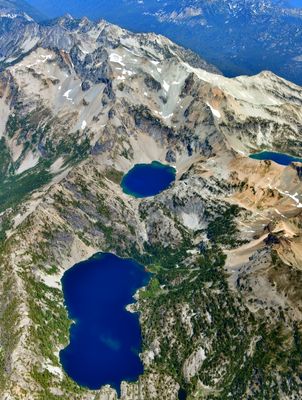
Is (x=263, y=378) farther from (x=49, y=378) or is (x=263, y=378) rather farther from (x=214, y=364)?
(x=49, y=378)

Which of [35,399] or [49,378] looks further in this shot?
[49,378]

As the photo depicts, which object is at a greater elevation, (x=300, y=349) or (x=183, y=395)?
(x=300, y=349)

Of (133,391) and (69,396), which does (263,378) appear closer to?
(133,391)

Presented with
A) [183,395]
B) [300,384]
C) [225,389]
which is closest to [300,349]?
[300,384]

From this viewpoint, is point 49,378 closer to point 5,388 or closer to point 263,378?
point 5,388

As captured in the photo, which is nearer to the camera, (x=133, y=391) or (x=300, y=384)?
(x=300, y=384)

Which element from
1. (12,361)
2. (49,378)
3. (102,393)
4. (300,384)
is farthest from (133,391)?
(300,384)

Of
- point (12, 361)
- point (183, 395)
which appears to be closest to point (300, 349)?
point (183, 395)

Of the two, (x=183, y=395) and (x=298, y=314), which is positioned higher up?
(x=298, y=314)
